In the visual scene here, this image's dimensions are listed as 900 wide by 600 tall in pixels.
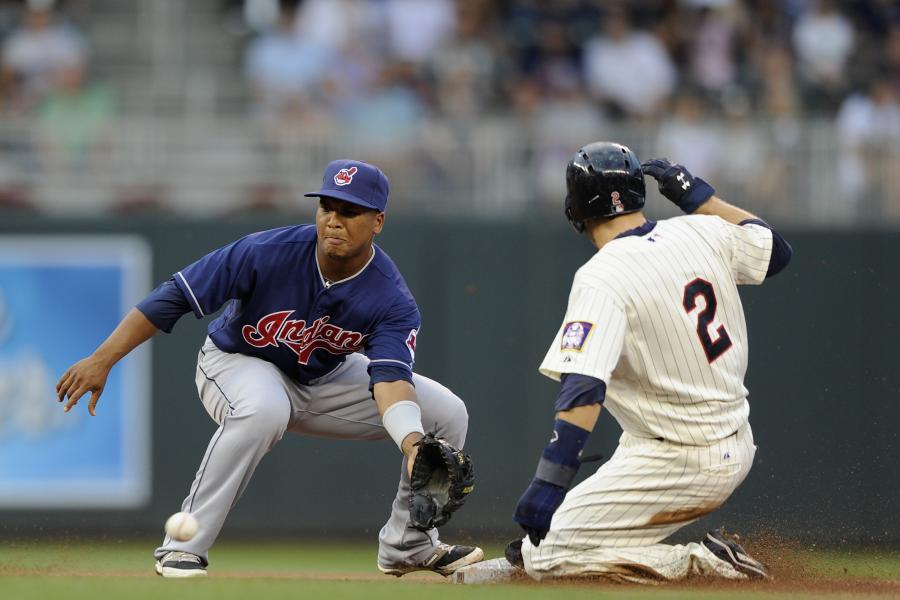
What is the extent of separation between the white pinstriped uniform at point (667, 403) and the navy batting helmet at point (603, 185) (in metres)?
0.16

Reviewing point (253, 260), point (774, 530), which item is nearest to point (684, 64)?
point (774, 530)

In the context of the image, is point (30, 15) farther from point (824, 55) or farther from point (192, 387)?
point (824, 55)

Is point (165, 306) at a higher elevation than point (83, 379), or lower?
higher

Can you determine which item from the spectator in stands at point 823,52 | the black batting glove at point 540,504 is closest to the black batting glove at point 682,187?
the black batting glove at point 540,504

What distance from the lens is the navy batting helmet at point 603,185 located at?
5.40 m

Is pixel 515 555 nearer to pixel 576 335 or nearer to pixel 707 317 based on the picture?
→ pixel 576 335

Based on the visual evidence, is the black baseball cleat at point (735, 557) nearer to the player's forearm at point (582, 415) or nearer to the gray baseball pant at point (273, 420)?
the player's forearm at point (582, 415)

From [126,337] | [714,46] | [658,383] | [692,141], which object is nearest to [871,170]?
[692,141]

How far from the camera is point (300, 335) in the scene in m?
5.95

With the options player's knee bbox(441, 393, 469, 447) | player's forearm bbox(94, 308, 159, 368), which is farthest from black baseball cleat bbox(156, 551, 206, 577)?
player's knee bbox(441, 393, 469, 447)

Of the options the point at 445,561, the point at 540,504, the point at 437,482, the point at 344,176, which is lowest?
the point at 445,561

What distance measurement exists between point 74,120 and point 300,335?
4.64 meters

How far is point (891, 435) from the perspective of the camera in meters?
8.23

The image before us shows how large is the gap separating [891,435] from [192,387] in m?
4.30
